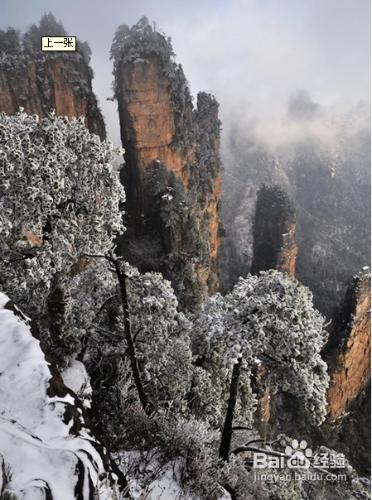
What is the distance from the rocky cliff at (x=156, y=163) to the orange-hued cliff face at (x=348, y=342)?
1958 centimetres

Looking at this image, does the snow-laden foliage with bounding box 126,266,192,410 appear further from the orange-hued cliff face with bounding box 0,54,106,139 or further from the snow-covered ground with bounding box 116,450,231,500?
the orange-hued cliff face with bounding box 0,54,106,139

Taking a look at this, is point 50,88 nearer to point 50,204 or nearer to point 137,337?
point 137,337

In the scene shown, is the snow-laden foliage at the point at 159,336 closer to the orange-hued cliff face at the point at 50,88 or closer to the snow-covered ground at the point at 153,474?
the snow-covered ground at the point at 153,474

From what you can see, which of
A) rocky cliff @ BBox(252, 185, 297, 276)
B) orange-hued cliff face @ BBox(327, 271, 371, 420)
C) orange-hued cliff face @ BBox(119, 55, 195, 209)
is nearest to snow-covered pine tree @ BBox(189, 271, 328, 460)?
orange-hued cliff face @ BBox(119, 55, 195, 209)

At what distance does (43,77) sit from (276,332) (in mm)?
26929

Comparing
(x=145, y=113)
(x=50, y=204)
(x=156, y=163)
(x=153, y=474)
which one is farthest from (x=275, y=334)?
(x=145, y=113)

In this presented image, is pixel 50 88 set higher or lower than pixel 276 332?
higher

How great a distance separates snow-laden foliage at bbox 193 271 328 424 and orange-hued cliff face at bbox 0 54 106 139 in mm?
23866

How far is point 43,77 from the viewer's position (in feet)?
92.2

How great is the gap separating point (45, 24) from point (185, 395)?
86.1 ft

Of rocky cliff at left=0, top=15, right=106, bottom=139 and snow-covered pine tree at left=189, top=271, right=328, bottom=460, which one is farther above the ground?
rocky cliff at left=0, top=15, right=106, bottom=139

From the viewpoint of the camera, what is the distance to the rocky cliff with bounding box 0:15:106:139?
26656mm

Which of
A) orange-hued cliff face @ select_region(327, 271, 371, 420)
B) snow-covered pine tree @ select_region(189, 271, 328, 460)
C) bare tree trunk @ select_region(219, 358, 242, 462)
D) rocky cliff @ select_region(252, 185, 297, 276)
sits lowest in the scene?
bare tree trunk @ select_region(219, 358, 242, 462)

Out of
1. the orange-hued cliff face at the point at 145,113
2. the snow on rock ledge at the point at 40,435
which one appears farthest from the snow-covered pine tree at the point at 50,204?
the orange-hued cliff face at the point at 145,113
